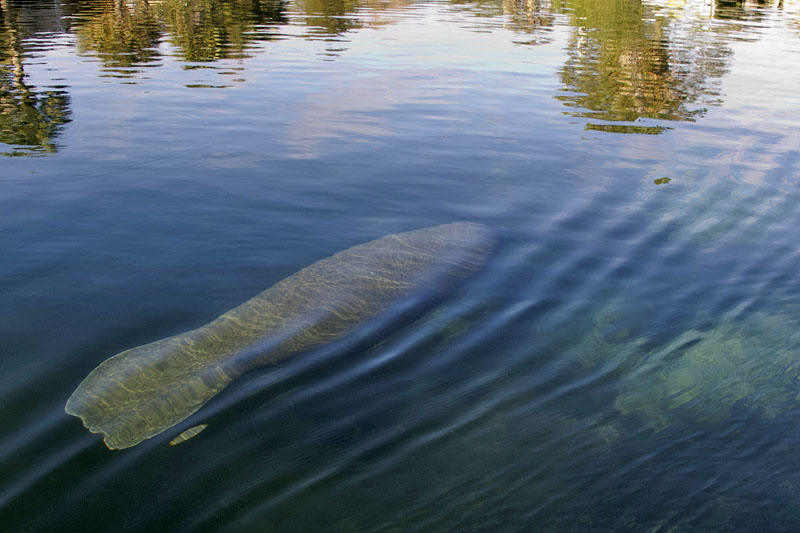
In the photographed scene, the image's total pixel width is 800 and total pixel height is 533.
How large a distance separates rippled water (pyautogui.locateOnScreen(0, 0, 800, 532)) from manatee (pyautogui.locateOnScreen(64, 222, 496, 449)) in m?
0.19

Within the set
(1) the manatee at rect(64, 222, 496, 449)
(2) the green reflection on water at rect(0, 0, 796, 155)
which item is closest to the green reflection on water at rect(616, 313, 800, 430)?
(1) the manatee at rect(64, 222, 496, 449)

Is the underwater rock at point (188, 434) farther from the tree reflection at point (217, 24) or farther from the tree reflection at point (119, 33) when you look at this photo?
the tree reflection at point (217, 24)

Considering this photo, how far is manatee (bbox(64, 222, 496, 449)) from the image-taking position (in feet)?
16.2

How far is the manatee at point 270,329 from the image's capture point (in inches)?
195

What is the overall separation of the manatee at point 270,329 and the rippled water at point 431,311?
0.63ft

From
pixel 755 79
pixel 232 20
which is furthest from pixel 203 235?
pixel 232 20

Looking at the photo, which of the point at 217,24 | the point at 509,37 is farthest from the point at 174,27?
the point at 509,37

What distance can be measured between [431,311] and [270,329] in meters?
1.59

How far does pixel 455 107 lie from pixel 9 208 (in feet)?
33.2

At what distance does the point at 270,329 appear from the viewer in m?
5.99

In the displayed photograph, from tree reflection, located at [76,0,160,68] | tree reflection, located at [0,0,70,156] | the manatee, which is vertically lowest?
the manatee

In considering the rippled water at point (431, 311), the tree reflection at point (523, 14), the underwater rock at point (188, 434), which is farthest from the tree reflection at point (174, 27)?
the underwater rock at point (188, 434)

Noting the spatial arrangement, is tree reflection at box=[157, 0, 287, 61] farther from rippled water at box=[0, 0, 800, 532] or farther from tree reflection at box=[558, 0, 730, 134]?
tree reflection at box=[558, 0, 730, 134]

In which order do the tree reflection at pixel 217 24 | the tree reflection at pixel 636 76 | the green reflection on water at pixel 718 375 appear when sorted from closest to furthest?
the green reflection on water at pixel 718 375, the tree reflection at pixel 636 76, the tree reflection at pixel 217 24
